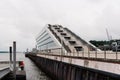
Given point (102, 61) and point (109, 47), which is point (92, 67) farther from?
point (109, 47)

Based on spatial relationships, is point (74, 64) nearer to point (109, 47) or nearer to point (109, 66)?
point (109, 47)

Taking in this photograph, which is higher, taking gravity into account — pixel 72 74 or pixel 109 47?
pixel 109 47

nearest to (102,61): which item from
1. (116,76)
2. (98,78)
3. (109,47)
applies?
(98,78)

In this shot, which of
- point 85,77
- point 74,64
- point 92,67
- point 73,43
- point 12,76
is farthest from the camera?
point 73,43

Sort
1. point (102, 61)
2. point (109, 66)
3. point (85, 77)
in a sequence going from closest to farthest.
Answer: point (109, 66) < point (102, 61) < point (85, 77)

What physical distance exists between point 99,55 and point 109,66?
551cm

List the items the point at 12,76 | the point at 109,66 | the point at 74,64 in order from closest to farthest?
the point at 109,66 → the point at 74,64 → the point at 12,76

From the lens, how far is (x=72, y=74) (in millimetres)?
30250

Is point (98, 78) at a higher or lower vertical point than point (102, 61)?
lower

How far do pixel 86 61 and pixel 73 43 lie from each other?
68.2 m

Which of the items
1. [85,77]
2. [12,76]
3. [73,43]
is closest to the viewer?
[85,77]

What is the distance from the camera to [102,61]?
2103cm

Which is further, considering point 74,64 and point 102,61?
point 74,64

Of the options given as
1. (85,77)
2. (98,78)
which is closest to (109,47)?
(85,77)
